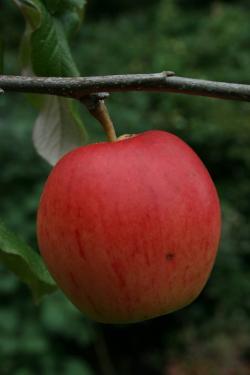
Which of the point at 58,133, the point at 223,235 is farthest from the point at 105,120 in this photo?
the point at 223,235

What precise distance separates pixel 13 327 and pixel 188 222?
6.51ft

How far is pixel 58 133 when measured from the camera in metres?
1.10

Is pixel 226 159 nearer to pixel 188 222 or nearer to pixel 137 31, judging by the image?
pixel 137 31

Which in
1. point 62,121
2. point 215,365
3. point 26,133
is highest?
point 62,121

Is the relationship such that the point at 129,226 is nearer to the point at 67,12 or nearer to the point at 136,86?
the point at 136,86

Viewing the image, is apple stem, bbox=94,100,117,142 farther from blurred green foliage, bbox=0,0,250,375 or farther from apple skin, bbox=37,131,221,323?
blurred green foliage, bbox=0,0,250,375

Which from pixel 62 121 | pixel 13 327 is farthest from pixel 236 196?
pixel 62 121

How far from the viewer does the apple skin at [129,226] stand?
73 cm

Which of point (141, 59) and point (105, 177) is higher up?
point (105, 177)

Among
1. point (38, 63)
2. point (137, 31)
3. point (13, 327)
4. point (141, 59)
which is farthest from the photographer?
point (137, 31)

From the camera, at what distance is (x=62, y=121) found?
1086 millimetres

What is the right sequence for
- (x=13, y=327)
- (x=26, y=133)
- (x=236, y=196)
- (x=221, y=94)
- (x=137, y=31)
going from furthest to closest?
1. (x=137, y=31)
2. (x=236, y=196)
3. (x=26, y=133)
4. (x=13, y=327)
5. (x=221, y=94)

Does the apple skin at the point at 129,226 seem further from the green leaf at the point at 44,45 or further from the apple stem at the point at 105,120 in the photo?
the green leaf at the point at 44,45

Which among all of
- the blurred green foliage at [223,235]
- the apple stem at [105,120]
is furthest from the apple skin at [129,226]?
the blurred green foliage at [223,235]
